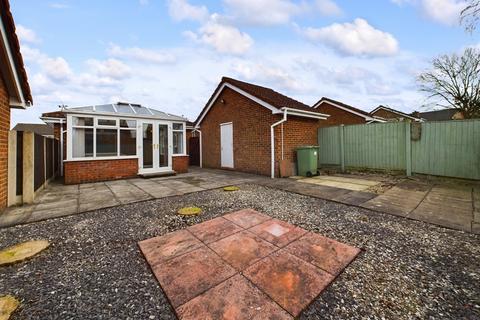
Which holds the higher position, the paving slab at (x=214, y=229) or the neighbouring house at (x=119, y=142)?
the neighbouring house at (x=119, y=142)

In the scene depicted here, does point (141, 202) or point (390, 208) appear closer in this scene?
point (390, 208)

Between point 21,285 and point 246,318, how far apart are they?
7.37 ft

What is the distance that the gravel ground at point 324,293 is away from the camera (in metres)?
1.69

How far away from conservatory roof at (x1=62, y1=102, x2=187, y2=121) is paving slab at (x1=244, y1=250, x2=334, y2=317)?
26.1 ft

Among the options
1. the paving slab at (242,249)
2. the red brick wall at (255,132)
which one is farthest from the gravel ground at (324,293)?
the red brick wall at (255,132)

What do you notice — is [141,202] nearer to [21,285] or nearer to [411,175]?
[21,285]

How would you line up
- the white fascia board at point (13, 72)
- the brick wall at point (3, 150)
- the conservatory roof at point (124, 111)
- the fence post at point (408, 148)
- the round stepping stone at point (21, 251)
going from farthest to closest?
the fence post at point (408, 148)
the conservatory roof at point (124, 111)
the brick wall at point (3, 150)
the white fascia board at point (13, 72)
the round stepping stone at point (21, 251)

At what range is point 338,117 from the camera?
15.2m

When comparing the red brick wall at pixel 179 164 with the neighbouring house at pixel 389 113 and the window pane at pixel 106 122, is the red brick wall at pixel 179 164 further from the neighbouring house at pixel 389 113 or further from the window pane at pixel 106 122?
the neighbouring house at pixel 389 113

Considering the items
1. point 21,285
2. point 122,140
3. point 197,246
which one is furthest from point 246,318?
point 122,140

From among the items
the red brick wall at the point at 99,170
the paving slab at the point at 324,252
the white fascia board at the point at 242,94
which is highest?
the white fascia board at the point at 242,94

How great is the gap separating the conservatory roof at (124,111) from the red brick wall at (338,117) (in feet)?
34.7

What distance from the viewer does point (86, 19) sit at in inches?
269

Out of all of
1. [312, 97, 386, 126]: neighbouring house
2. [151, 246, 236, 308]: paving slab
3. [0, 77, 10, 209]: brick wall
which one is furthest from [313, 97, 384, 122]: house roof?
[0, 77, 10, 209]: brick wall
